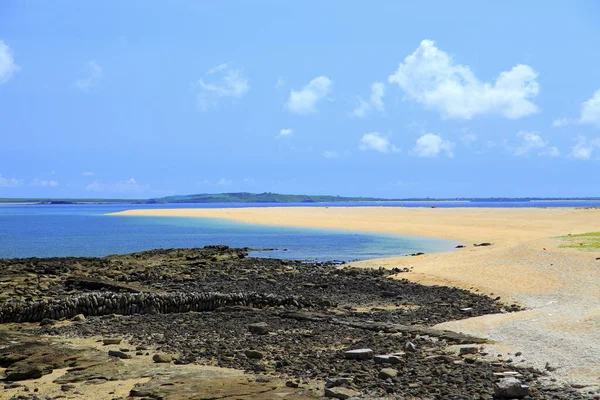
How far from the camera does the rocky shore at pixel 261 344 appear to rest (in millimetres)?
9406

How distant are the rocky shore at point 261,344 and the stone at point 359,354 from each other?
0.02 metres

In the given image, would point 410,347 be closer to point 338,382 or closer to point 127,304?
point 338,382

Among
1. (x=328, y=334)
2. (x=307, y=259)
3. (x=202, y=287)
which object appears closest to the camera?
(x=328, y=334)

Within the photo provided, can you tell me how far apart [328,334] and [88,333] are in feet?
17.0

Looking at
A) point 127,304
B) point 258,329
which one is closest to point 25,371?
point 258,329

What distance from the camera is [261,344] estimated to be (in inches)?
500

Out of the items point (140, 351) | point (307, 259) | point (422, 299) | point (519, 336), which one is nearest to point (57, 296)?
point (140, 351)

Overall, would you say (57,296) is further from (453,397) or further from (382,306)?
(453,397)

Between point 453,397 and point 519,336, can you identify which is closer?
point 453,397

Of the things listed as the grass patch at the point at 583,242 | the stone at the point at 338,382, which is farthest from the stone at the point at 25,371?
the grass patch at the point at 583,242

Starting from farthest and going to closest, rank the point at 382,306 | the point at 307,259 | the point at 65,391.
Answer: the point at 307,259
the point at 382,306
the point at 65,391

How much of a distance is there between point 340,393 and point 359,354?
2257 millimetres

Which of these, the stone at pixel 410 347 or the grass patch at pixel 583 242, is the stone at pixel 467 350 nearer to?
the stone at pixel 410 347

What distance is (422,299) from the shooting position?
20.3m
